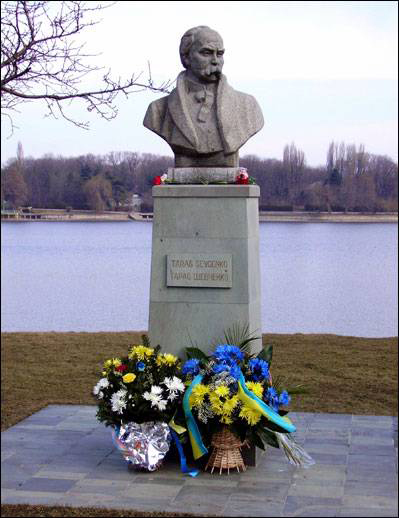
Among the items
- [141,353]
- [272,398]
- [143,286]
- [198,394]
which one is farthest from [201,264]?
[143,286]

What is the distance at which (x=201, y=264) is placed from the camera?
744cm

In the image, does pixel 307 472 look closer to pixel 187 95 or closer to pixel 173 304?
pixel 173 304

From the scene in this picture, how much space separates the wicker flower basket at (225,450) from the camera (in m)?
6.95

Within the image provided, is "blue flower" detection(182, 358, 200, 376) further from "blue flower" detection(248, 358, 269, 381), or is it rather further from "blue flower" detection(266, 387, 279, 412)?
"blue flower" detection(266, 387, 279, 412)

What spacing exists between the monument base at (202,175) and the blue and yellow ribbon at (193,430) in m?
1.71

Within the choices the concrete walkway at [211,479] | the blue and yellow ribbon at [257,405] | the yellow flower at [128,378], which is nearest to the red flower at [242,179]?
the blue and yellow ribbon at [257,405]

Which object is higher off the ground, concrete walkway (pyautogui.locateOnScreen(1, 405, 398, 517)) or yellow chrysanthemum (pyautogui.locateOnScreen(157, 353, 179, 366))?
yellow chrysanthemum (pyautogui.locateOnScreen(157, 353, 179, 366))

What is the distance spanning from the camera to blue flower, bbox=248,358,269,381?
706cm

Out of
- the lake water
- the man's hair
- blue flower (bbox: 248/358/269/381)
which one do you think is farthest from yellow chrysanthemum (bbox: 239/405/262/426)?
the lake water

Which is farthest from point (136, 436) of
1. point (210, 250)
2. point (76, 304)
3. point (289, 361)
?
point (76, 304)

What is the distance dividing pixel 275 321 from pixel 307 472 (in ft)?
33.4

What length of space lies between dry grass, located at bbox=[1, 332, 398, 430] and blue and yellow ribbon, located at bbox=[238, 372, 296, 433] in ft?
8.26

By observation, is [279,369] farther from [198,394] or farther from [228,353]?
[198,394]

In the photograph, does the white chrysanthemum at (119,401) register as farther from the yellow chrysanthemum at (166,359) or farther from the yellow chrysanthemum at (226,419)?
the yellow chrysanthemum at (226,419)
